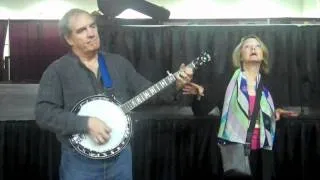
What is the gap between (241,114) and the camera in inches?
85.0

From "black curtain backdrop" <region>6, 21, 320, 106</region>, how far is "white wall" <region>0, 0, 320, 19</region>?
6.21 m

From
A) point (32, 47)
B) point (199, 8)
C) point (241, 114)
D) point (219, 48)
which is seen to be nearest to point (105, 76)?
point (241, 114)

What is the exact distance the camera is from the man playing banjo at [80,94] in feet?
5.44

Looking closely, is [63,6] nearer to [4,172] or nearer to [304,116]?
[4,172]

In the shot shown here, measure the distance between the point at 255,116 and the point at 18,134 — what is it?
1.36 meters

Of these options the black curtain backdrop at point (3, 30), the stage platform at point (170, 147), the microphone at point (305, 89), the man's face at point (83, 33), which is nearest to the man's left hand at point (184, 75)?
the man's face at point (83, 33)

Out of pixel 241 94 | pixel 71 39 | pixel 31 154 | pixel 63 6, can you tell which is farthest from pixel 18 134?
pixel 63 6

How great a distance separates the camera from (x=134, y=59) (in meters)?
2.48

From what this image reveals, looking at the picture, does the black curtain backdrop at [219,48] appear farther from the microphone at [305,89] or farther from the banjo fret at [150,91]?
the banjo fret at [150,91]

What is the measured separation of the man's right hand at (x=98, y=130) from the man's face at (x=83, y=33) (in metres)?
0.28

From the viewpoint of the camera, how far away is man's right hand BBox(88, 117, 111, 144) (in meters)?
1.66

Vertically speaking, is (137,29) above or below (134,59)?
above

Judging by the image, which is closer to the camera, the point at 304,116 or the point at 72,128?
the point at 72,128

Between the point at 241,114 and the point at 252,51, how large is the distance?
31 centimetres
